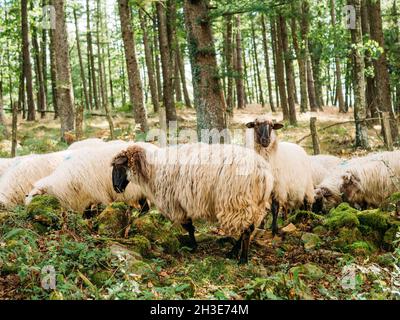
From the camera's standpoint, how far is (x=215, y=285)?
503 cm

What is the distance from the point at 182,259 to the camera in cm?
596

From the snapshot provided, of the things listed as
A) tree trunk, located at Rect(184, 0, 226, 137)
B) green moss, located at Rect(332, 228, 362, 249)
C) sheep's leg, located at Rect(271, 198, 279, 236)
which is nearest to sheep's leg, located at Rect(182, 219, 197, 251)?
sheep's leg, located at Rect(271, 198, 279, 236)

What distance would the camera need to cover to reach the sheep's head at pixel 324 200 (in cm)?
898

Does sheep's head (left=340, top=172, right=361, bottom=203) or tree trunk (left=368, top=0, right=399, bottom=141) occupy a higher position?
tree trunk (left=368, top=0, right=399, bottom=141)

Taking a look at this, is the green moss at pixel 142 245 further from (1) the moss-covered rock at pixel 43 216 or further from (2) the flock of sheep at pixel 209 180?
(1) the moss-covered rock at pixel 43 216

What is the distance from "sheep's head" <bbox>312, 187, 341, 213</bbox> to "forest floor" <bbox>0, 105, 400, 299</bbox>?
1.09m

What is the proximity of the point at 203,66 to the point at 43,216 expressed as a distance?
462cm

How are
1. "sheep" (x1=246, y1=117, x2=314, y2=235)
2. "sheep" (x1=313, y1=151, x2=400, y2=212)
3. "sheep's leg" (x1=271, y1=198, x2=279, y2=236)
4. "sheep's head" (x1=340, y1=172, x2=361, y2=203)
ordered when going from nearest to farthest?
"sheep's leg" (x1=271, y1=198, x2=279, y2=236) < "sheep" (x1=246, y1=117, x2=314, y2=235) < "sheep" (x1=313, y1=151, x2=400, y2=212) < "sheep's head" (x1=340, y1=172, x2=361, y2=203)

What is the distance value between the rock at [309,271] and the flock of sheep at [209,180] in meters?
0.84

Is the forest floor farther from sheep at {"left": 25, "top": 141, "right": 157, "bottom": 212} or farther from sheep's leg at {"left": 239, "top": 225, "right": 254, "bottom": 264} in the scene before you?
sheep at {"left": 25, "top": 141, "right": 157, "bottom": 212}

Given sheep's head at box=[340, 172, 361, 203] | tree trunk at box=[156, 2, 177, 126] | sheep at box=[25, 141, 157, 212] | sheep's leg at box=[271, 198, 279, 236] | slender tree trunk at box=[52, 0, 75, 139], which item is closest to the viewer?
sheep's leg at box=[271, 198, 279, 236]

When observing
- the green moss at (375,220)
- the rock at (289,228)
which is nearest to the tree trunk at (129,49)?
the rock at (289,228)

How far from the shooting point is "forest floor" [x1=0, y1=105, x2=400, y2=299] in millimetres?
4484
